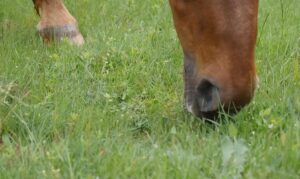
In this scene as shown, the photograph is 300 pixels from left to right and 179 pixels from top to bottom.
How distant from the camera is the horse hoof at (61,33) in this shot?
3842mm

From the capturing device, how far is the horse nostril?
2256 millimetres

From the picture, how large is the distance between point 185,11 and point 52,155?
Answer: 2.29 ft

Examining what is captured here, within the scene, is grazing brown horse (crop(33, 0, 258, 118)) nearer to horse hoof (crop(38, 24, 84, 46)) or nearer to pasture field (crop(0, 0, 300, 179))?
pasture field (crop(0, 0, 300, 179))

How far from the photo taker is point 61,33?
13.0 feet

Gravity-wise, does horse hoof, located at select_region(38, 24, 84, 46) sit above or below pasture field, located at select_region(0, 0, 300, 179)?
above

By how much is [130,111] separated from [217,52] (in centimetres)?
59

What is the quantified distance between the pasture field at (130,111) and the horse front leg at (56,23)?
0.23 ft

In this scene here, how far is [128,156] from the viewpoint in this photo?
6.98 feet

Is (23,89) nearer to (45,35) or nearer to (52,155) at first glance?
(52,155)

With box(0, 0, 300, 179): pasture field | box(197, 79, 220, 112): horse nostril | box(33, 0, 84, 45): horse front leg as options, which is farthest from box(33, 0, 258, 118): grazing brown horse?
box(33, 0, 84, 45): horse front leg

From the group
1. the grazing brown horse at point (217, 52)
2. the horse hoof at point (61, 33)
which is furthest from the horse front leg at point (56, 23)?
the grazing brown horse at point (217, 52)

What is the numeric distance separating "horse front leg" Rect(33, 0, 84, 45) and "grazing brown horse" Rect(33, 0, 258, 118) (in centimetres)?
144

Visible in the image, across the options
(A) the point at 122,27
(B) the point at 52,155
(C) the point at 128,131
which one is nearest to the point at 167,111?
(C) the point at 128,131

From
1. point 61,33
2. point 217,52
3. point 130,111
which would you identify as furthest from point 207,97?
point 61,33
